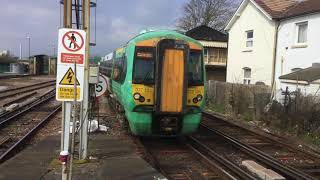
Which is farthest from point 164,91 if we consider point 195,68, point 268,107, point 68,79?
point 268,107

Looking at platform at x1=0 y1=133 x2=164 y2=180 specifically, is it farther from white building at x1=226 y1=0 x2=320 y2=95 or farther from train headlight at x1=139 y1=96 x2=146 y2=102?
white building at x1=226 y1=0 x2=320 y2=95

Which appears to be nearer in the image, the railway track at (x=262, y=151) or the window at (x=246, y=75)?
the railway track at (x=262, y=151)

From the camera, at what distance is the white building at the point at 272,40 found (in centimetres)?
2088

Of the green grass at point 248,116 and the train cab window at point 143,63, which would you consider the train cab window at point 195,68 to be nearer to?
the train cab window at point 143,63

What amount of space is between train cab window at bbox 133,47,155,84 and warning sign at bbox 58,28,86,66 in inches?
157

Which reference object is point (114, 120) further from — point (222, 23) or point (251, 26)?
point (222, 23)

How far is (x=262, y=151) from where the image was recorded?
39.0 ft

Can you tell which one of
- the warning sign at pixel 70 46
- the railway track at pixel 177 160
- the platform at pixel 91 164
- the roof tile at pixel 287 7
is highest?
the roof tile at pixel 287 7

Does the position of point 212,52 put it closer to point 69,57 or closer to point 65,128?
point 65,128

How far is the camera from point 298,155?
1144cm

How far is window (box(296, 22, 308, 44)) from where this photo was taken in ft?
70.8

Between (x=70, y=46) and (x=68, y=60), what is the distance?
0.24 metres

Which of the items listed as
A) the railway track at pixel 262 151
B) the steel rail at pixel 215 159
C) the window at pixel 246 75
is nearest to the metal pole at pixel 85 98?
the steel rail at pixel 215 159

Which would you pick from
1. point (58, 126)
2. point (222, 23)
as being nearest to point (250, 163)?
point (58, 126)
